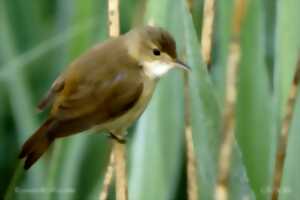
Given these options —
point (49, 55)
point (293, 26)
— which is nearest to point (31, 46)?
point (49, 55)

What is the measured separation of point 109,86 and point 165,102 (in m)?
0.09

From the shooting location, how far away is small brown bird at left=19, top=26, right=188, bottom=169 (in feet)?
3.92

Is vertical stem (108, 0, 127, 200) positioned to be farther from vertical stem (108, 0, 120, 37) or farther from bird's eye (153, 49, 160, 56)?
bird's eye (153, 49, 160, 56)

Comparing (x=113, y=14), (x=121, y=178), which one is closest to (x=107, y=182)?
(x=121, y=178)

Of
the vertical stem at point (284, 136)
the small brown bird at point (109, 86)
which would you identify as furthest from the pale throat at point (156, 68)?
the vertical stem at point (284, 136)

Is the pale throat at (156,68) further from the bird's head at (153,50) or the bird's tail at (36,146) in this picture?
the bird's tail at (36,146)

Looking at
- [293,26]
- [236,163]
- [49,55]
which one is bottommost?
[49,55]

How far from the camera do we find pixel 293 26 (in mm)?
1148

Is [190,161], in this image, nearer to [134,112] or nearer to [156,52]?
[134,112]

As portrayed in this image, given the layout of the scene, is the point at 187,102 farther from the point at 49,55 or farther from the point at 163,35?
the point at 49,55

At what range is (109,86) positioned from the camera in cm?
127

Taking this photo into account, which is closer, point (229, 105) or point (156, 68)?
point (229, 105)

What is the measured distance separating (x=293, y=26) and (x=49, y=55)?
526 mm

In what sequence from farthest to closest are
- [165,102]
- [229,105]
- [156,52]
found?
1. [156,52]
2. [165,102]
3. [229,105]
